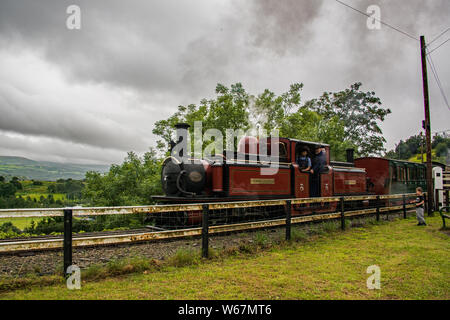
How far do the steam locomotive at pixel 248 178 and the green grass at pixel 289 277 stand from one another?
2696 mm

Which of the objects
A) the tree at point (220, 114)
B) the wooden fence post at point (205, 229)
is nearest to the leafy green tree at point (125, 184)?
the tree at point (220, 114)

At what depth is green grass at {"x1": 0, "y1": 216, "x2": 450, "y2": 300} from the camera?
3252 millimetres

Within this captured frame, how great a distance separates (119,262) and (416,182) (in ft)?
64.4

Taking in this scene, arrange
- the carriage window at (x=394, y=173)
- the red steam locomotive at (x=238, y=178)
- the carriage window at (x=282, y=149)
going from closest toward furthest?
the red steam locomotive at (x=238, y=178) → the carriage window at (x=282, y=149) → the carriage window at (x=394, y=173)

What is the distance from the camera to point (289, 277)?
12.8 feet

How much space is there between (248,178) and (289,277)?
4770mm

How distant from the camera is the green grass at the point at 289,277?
325 centimetres

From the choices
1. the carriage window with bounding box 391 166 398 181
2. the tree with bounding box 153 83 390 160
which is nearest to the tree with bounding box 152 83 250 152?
the tree with bounding box 153 83 390 160

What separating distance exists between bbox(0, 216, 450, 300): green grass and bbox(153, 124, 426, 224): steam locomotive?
2696mm

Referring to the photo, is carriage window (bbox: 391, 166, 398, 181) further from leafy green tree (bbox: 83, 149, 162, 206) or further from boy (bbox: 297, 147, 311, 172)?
leafy green tree (bbox: 83, 149, 162, 206)

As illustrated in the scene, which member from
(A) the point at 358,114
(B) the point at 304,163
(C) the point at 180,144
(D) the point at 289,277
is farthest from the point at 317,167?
(A) the point at 358,114

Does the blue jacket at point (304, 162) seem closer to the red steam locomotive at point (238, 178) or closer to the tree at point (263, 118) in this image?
the red steam locomotive at point (238, 178)

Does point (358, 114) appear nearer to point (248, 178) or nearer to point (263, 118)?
point (263, 118)
